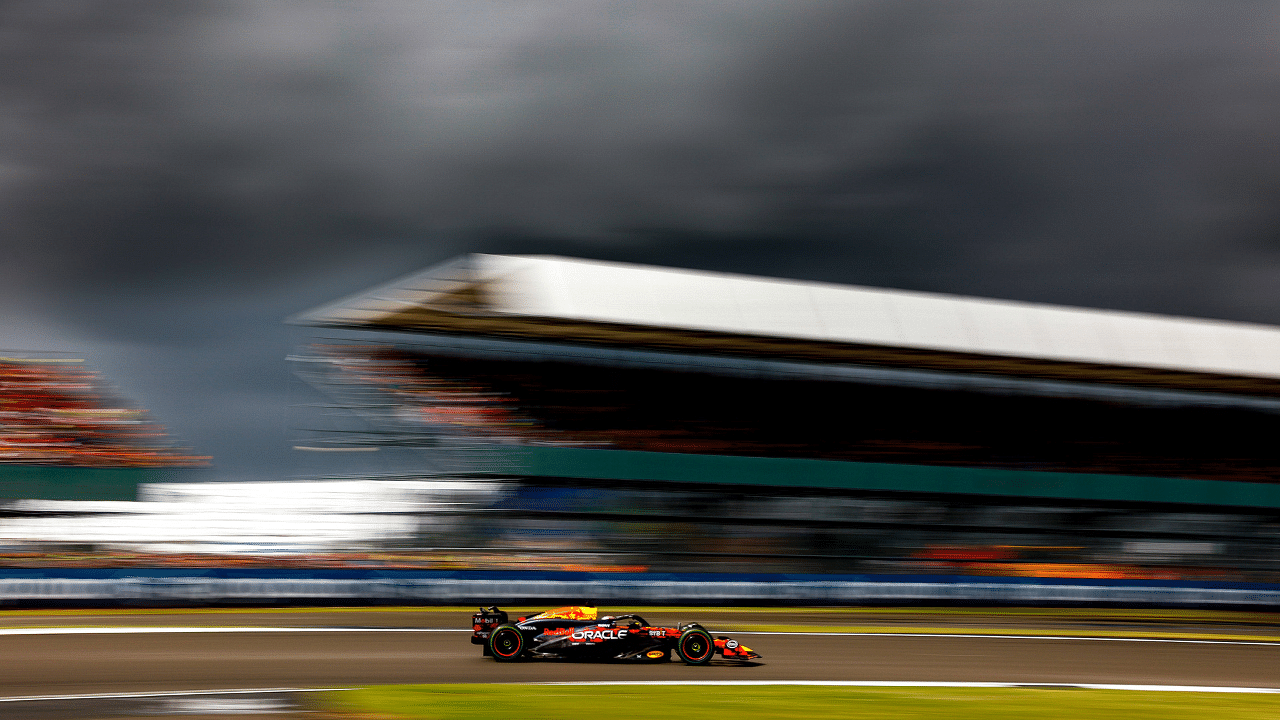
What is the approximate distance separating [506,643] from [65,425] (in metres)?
15.3

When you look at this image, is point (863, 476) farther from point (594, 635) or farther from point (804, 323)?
point (594, 635)

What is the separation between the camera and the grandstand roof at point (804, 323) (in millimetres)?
18844

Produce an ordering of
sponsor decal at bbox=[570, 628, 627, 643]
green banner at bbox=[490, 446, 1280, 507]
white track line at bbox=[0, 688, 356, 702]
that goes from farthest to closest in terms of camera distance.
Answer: green banner at bbox=[490, 446, 1280, 507] → sponsor decal at bbox=[570, 628, 627, 643] → white track line at bbox=[0, 688, 356, 702]

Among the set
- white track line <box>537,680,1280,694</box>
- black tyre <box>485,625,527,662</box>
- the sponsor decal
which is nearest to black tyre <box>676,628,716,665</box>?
the sponsor decal

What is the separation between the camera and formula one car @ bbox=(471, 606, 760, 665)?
31.5 feet

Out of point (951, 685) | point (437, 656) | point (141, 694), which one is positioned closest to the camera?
point (141, 694)

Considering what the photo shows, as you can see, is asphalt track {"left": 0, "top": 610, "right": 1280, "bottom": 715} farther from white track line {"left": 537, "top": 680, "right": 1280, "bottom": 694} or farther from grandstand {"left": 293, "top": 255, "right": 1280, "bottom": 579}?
grandstand {"left": 293, "top": 255, "right": 1280, "bottom": 579}

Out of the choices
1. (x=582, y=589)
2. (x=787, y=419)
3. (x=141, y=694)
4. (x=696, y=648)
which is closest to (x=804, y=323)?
(x=787, y=419)

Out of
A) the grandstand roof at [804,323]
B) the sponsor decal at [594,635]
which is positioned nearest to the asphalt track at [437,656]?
the sponsor decal at [594,635]

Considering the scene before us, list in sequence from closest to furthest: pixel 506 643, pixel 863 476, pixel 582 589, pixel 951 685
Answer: pixel 951 685
pixel 506 643
pixel 582 589
pixel 863 476

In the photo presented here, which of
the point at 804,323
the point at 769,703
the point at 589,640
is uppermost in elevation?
the point at 804,323

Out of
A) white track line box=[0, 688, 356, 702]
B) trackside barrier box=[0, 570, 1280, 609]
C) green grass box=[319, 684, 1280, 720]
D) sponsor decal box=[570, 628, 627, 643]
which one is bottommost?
white track line box=[0, 688, 356, 702]

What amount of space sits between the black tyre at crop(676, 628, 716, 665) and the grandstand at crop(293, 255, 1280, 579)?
837 cm

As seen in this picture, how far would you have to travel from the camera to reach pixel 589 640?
959cm
